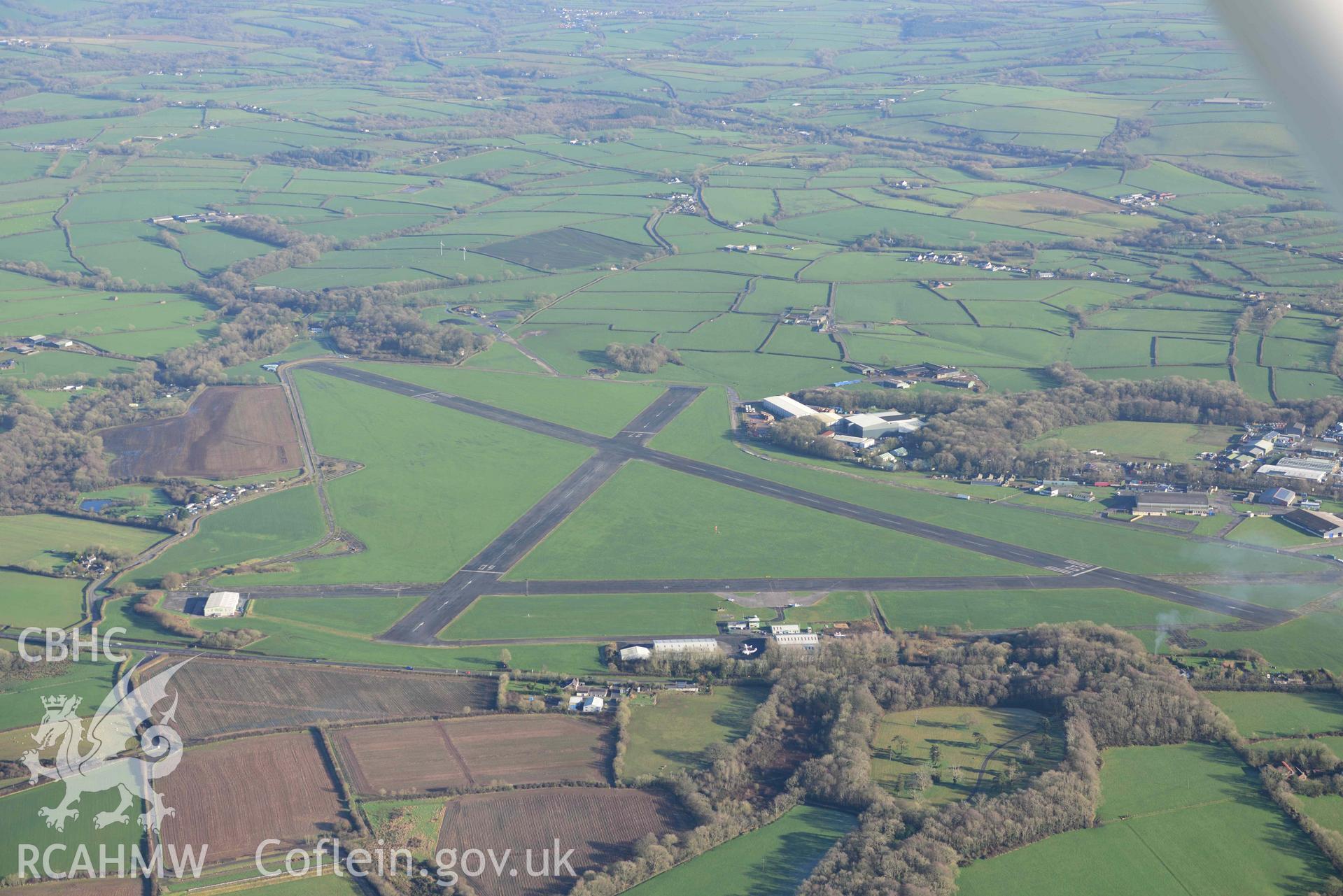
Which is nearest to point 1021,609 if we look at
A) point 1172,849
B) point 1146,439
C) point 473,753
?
point 1172,849

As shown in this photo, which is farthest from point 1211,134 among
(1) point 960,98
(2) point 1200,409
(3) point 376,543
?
(3) point 376,543

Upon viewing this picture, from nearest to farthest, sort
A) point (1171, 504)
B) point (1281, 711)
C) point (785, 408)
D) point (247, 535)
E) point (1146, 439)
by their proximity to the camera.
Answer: point (1281, 711), point (247, 535), point (1171, 504), point (1146, 439), point (785, 408)

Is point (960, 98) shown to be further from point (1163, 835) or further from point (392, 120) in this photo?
point (1163, 835)

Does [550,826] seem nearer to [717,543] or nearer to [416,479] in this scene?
[717,543]

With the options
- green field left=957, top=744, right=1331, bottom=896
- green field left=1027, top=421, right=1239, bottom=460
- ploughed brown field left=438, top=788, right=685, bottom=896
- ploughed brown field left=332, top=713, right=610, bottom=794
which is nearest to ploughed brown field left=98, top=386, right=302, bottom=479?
ploughed brown field left=332, top=713, right=610, bottom=794

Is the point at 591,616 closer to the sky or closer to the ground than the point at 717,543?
closer to the ground

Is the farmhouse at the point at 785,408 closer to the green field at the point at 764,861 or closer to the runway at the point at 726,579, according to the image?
the runway at the point at 726,579

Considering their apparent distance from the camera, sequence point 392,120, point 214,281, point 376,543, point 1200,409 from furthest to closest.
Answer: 1. point 392,120
2. point 214,281
3. point 1200,409
4. point 376,543
